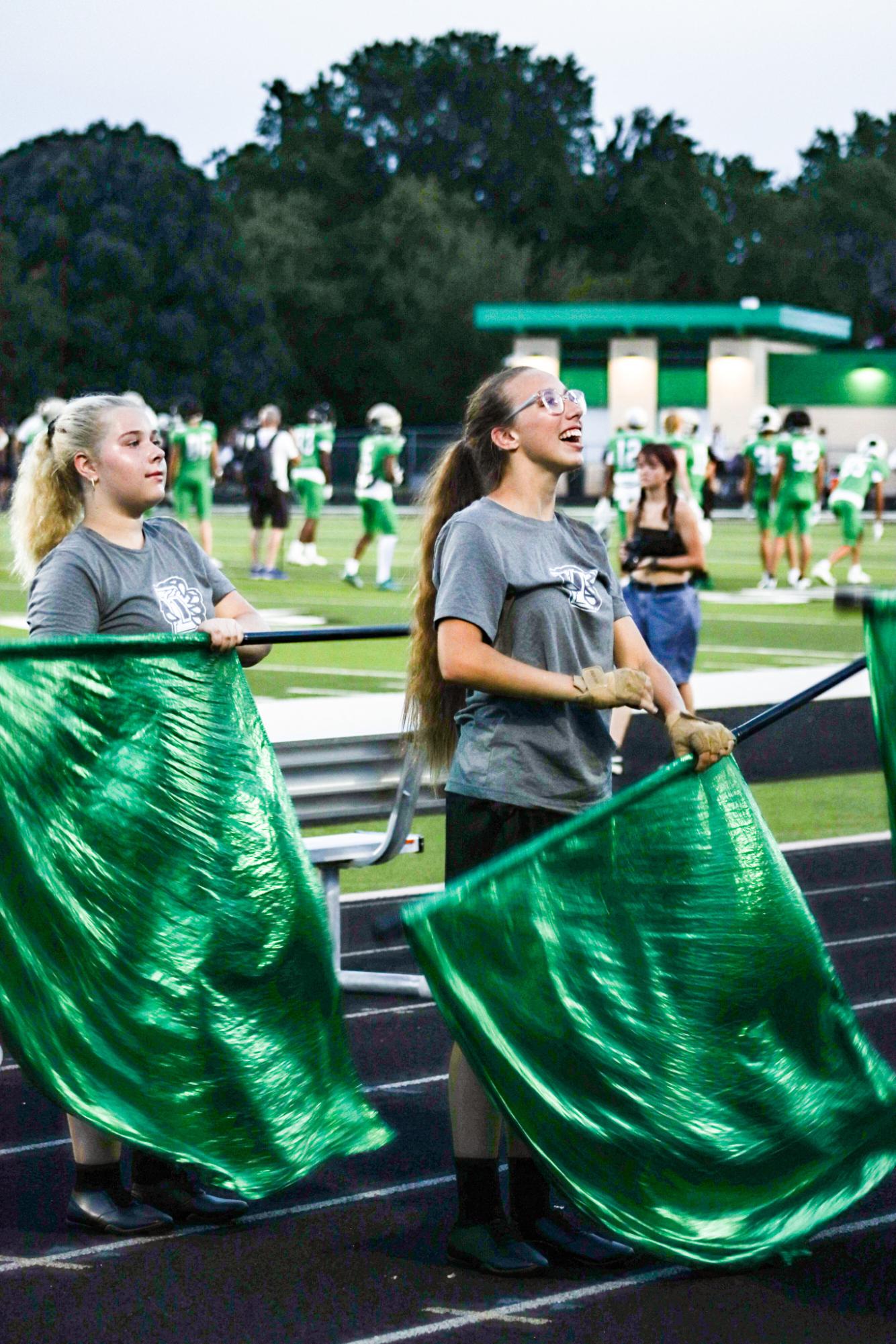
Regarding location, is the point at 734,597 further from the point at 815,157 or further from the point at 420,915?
the point at 815,157

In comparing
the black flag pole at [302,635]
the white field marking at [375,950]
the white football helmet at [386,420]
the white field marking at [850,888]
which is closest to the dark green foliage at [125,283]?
the white football helmet at [386,420]

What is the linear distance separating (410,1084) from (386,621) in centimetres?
1350

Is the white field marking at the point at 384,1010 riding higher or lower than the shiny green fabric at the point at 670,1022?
lower

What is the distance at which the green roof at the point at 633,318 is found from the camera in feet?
204

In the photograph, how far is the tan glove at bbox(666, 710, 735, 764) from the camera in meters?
4.48

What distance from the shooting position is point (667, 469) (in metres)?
10.9

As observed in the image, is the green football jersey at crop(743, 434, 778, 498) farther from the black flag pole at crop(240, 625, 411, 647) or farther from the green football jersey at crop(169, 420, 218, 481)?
the black flag pole at crop(240, 625, 411, 647)

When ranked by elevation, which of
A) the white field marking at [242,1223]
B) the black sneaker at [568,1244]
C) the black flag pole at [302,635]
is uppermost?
the black flag pole at [302,635]

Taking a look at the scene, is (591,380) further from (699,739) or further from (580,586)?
(699,739)

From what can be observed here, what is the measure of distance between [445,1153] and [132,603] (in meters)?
1.60

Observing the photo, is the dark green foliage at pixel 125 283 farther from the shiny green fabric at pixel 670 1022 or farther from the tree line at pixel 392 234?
the shiny green fabric at pixel 670 1022

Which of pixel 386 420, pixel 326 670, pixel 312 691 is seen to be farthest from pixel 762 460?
pixel 312 691

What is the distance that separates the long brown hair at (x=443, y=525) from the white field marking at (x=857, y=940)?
10.5 feet

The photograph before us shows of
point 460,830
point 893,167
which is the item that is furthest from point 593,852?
point 893,167
